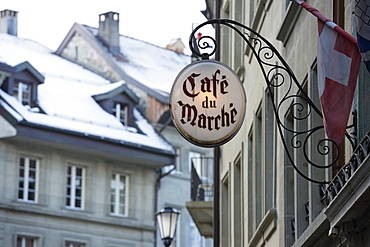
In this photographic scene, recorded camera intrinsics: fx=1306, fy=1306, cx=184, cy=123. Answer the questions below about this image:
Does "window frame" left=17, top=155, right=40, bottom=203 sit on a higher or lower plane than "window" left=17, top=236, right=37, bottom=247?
higher

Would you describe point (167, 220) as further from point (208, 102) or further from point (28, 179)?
point (28, 179)

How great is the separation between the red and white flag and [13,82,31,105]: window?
40.9 meters

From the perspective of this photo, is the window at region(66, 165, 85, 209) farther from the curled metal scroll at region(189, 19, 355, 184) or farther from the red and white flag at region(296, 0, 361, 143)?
the red and white flag at region(296, 0, 361, 143)

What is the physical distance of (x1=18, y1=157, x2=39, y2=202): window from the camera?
51.1m

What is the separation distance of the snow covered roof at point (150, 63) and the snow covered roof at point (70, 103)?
213 cm

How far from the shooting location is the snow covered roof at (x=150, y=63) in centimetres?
5941

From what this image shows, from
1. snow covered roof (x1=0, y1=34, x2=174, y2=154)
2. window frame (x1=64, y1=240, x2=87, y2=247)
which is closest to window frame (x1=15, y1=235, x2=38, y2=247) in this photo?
window frame (x1=64, y1=240, x2=87, y2=247)

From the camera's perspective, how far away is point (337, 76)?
11.1m

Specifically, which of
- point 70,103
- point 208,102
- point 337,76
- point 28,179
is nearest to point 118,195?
point 70,103

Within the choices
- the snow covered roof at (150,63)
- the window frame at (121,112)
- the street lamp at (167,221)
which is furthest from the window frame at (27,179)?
the street lamp at (167,221)

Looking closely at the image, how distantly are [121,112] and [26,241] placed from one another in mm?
7966

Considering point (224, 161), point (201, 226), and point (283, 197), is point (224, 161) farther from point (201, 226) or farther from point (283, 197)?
point (283, 197)

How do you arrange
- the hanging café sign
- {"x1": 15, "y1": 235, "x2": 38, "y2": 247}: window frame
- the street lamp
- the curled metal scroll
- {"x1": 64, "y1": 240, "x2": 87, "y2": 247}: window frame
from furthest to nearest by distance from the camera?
{"x1": 64, "y1": 240, "x2": 87, "y2": 247}: window frame < {"x1": 15, "y1": 235, "x2": 38, "y2": 247}: window frame < the street lamp < the hanging café sign < the curled metal scroll

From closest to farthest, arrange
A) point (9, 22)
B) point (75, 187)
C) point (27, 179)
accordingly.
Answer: point (27, 179)
point (75, 187)
point (9, 22)
